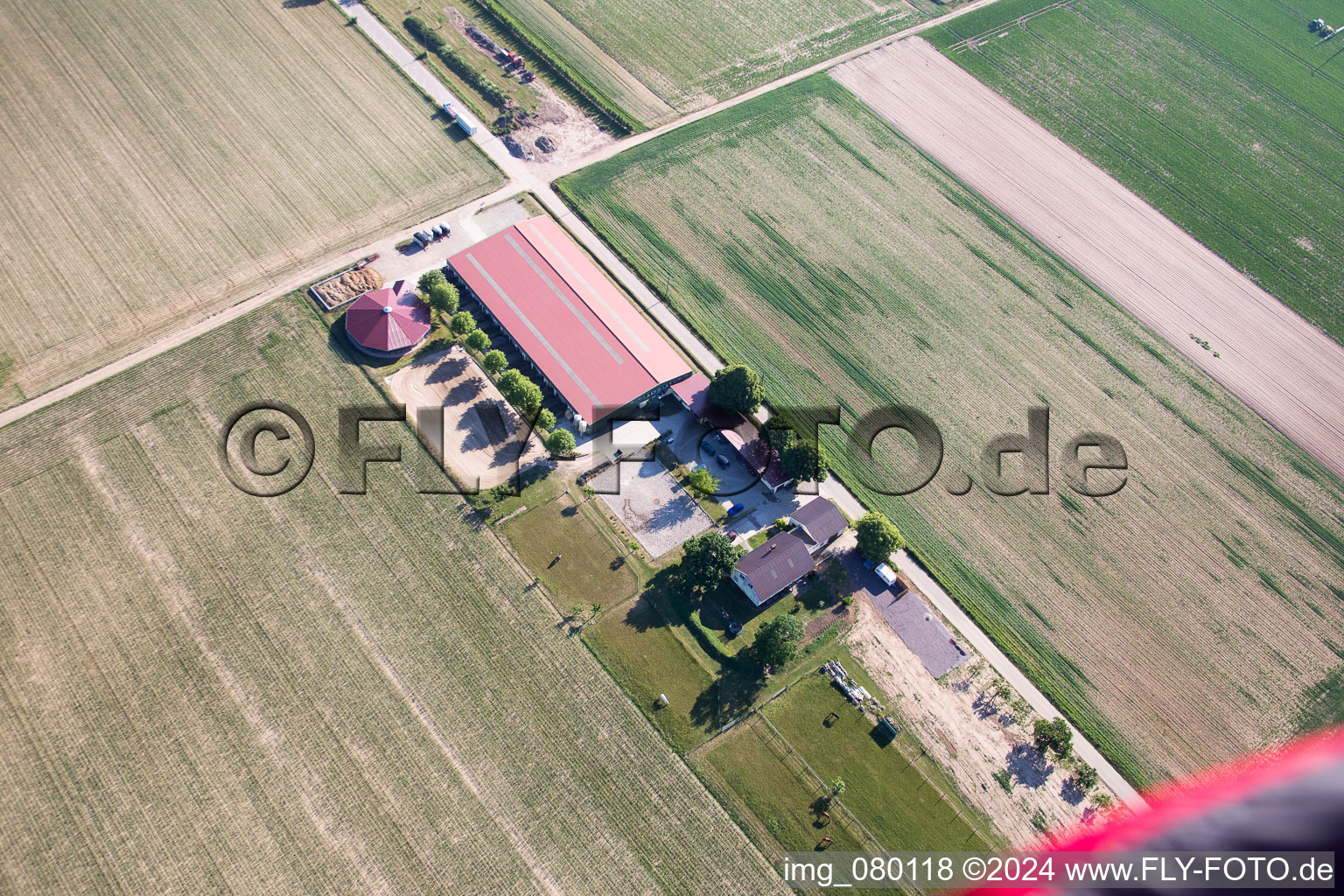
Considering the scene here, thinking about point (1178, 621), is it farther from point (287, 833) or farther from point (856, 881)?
point (287, 833)

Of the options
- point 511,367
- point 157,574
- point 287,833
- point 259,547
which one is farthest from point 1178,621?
point 157,574

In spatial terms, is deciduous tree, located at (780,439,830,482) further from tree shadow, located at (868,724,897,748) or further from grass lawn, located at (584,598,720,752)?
tree shadow, located at (868,724,897,748)

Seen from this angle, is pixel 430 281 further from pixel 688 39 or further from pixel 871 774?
pixel 871 774

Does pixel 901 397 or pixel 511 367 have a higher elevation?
pixel 901 397

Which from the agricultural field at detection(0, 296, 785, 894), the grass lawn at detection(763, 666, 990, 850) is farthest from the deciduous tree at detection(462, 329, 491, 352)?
the grass lawn at detection(763, 666, 990, 850)

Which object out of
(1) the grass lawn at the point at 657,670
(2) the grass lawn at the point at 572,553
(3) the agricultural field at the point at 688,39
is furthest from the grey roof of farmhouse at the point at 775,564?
(3) the agricultural field at the point at 688,39

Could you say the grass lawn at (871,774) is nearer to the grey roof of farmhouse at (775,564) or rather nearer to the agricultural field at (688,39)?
the grey roof of farmhouse at (775,564)
